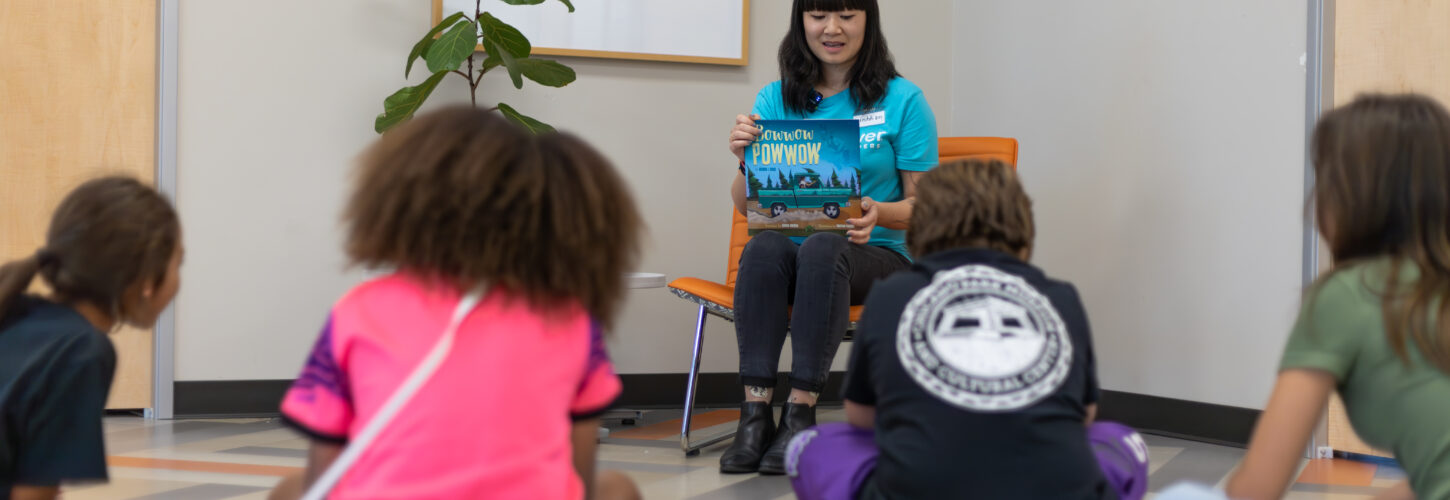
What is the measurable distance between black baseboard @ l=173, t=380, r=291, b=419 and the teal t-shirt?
5.73 ft

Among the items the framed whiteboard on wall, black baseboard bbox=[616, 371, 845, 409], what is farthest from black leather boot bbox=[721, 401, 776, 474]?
the framed whiteboard on wall

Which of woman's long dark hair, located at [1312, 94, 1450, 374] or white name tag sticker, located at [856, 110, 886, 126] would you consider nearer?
woman's long dark hair, located at [1312, 94, 1450, 374]

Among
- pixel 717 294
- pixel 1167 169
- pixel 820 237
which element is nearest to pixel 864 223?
pixel 820 237

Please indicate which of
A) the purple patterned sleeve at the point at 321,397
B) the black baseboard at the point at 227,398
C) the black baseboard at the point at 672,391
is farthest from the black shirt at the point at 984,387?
the black baseboard at the point at 227,398

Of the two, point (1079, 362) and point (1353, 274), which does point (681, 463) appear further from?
point (1353, 274)

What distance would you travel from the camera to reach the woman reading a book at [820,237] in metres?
2.31

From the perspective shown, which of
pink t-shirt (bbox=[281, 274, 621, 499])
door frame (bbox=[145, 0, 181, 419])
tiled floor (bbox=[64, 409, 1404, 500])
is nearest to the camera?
pink t-shirt (bbox=[281, 274, 621, 499])

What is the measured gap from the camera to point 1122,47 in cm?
308

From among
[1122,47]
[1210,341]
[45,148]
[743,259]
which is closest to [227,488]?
[743,259]

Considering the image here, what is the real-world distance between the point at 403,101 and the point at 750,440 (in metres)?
1.37

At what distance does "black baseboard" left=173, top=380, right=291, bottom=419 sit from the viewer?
3139 mm

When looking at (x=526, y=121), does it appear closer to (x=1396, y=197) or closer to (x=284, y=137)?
(x=284, y=137)

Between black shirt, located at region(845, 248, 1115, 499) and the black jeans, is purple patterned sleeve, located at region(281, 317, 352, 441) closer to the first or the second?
black shirt, located at region(845, 248, 1115, 499)

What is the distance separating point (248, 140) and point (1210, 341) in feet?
8.79
